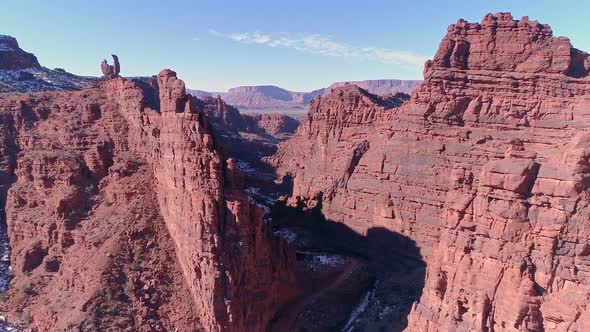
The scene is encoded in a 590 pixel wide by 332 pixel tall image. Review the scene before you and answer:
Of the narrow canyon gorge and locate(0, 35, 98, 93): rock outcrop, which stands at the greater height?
locate(0, 35, 98, 93): rock outcrop

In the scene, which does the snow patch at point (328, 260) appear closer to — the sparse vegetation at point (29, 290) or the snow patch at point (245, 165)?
the sparse vegetation at point (29, 290)

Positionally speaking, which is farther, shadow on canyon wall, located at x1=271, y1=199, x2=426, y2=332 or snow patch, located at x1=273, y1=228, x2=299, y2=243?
snow patch, located at x1=273, y1=228, x2=299, y2=243

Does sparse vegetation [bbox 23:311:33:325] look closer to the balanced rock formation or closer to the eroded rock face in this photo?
the balanced rock formation

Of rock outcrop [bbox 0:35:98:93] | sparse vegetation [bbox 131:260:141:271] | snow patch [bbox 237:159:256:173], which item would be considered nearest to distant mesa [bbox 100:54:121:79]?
rock outcrop [bbox 0:35:98:93]

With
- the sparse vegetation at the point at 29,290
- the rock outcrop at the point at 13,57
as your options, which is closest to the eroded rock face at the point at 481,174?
the sparse vegetation at the point at 29,290

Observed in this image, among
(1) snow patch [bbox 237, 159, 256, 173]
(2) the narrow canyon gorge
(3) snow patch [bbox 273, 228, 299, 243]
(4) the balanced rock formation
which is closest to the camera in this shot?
(2) the narrow canyon gorge

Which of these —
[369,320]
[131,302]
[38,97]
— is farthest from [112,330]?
[38,97]
